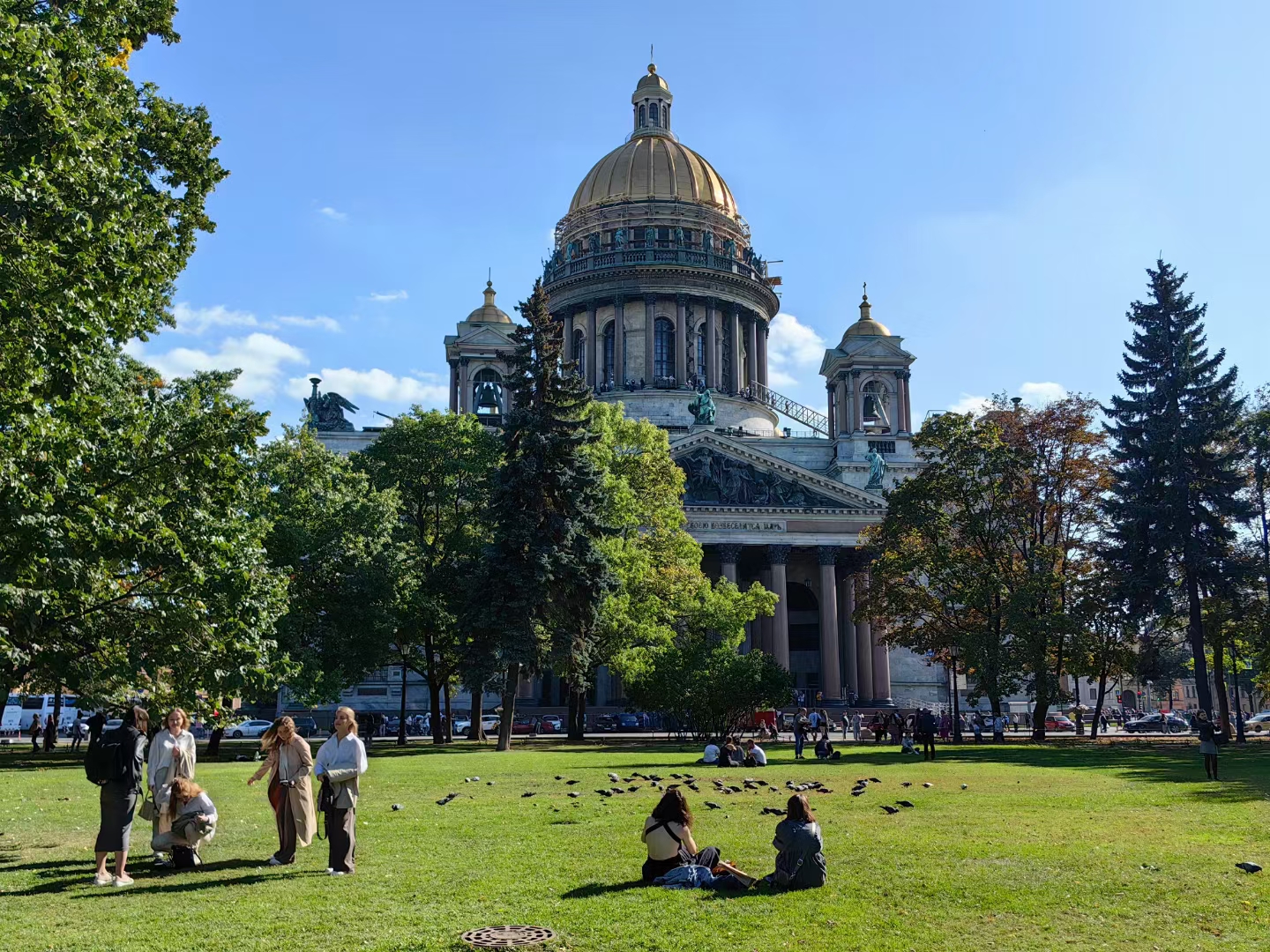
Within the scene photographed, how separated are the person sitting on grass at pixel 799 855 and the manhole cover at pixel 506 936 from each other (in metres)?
2.50

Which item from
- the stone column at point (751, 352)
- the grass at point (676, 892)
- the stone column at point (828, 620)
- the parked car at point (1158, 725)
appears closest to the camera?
the grass at point (676, 892)

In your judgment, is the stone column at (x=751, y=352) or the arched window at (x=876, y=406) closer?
the arched window at (x=876, y=406)

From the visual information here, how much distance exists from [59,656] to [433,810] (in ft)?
18.5

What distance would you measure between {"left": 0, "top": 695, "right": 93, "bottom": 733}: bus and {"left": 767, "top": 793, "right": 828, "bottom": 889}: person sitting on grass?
5675 cm

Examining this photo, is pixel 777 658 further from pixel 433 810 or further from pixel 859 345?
pixel 433 810

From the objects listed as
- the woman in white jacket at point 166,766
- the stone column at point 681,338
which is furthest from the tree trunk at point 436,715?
the stone column at point 681,338

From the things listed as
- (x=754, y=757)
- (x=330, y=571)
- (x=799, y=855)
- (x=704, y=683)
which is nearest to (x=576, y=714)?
(x=704, y=683)

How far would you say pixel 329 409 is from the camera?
7225cm

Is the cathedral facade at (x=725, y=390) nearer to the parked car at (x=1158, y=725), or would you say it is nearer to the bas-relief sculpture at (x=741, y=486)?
the bas-relief sculpture at (x=741, y=486)

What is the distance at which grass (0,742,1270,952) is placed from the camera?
8.91m

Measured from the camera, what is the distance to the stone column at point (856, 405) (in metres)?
72.6

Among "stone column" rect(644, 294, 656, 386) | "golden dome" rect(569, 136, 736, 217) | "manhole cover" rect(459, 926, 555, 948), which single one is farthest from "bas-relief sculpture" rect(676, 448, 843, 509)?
"manhole cover" rect(459, 926, 555, 948)

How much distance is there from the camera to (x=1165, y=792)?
763 inches

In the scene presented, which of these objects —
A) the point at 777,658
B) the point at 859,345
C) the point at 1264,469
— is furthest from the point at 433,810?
the point at 859,345
